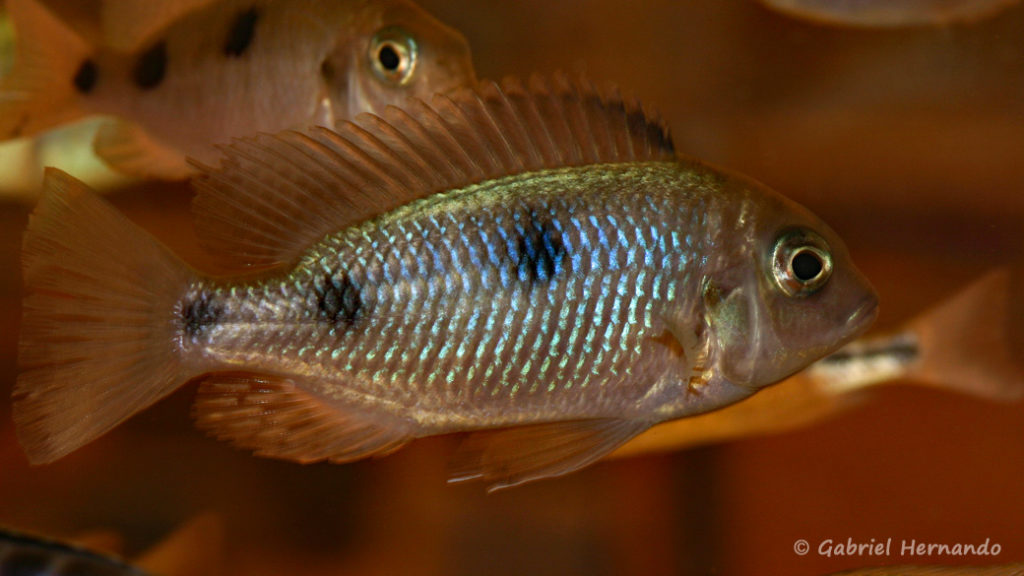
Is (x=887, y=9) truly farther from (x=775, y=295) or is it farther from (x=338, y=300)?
(x=338, y=300)

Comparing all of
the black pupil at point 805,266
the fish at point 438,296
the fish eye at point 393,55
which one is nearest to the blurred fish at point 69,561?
the fish at point 438,296

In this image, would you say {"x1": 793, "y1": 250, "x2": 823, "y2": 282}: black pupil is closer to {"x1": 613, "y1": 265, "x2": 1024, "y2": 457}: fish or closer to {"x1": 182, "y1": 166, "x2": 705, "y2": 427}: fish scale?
{"x1": 182, "y1": 166, "x2": 705, "y2": 427}: fish scale

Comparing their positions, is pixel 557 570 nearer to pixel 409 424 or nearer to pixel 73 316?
pixel 409 424

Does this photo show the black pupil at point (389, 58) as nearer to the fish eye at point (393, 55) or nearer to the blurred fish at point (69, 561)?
the fish eye at point (393, 55)

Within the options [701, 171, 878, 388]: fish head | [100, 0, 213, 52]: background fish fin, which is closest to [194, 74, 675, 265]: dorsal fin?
[701, 171, 878, 388]: fish head

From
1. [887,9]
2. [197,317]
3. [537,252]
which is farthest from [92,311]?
[887,9]
